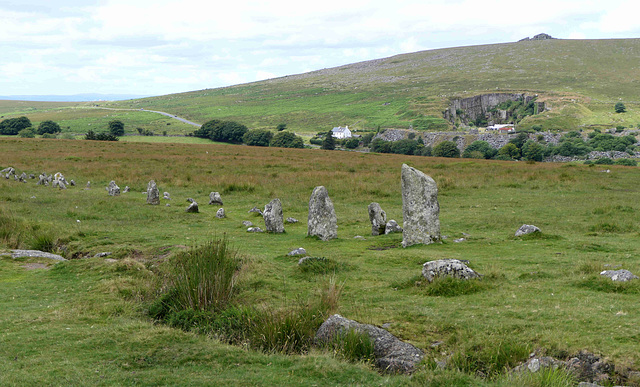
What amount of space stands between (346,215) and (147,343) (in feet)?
53.0

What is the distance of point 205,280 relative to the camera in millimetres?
9594

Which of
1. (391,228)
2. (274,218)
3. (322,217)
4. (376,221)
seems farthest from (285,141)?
(322,217)

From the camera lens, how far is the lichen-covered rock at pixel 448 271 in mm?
11242

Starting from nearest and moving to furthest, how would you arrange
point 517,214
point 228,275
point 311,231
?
point 228,275
point 311,231
point 517,214

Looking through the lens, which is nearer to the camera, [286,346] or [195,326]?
[286,346]

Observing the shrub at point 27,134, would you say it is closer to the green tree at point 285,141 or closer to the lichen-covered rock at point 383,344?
the green tree at point 285,141

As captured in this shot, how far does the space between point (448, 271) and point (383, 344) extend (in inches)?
155

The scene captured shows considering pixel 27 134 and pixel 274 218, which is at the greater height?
pixel 27 134

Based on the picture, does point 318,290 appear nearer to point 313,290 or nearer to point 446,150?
point 313,290

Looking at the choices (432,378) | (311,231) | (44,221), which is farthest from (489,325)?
(44,221)

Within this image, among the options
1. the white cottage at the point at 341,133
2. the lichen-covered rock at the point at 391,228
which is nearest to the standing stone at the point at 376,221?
the lichen-covered rock at the point at 391,228

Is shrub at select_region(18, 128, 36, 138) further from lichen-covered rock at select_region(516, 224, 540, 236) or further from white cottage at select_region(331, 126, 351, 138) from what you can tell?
lichen-covered rock at select_region(516, 224, 540, 236)

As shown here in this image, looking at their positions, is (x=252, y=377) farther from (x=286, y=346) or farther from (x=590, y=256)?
(x=590, y=256)

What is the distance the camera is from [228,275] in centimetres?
1009
